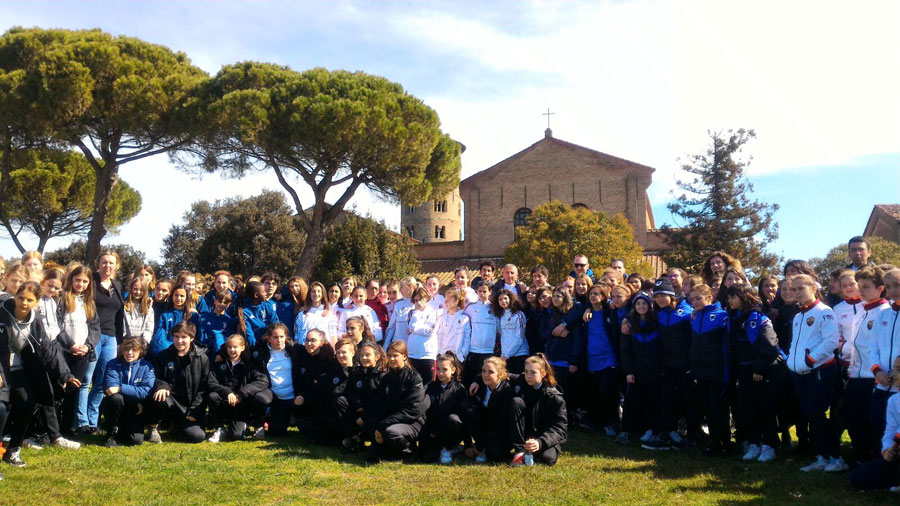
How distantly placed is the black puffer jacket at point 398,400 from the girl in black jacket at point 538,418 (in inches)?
37.2

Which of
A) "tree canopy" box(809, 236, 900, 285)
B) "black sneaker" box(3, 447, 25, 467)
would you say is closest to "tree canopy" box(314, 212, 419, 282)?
"tree canopy" box(809, 236, 900, 285)

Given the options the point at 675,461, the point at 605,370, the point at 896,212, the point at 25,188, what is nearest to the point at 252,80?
the point at 25,188

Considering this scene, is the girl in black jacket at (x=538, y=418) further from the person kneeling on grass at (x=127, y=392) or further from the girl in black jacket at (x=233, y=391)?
the person kneeling on grass at (x=127, y=392)

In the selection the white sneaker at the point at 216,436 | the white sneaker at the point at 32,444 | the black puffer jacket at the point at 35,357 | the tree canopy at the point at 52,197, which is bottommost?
the white sneaker at the point at 216,436

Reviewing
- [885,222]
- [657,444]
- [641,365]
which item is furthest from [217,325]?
[885,222]

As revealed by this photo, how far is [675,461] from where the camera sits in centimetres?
623

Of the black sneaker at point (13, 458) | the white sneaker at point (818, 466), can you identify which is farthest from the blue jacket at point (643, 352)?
the black sneaker at point (13, 458)

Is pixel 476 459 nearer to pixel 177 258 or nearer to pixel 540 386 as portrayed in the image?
pixel 540 386

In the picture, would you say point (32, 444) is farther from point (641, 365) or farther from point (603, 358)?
point (641, 365)

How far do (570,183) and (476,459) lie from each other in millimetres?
31498

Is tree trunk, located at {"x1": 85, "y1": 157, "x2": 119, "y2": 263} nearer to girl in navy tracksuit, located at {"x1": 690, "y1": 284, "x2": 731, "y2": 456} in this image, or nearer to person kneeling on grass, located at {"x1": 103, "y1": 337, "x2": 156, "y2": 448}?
person kneeling on grass, located at {"x1": 103, "y1": 337, "x2": 156, "y2": 448}

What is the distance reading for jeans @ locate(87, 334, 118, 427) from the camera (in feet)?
24.0

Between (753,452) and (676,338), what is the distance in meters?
1.27

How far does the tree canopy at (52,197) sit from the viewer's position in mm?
25734
